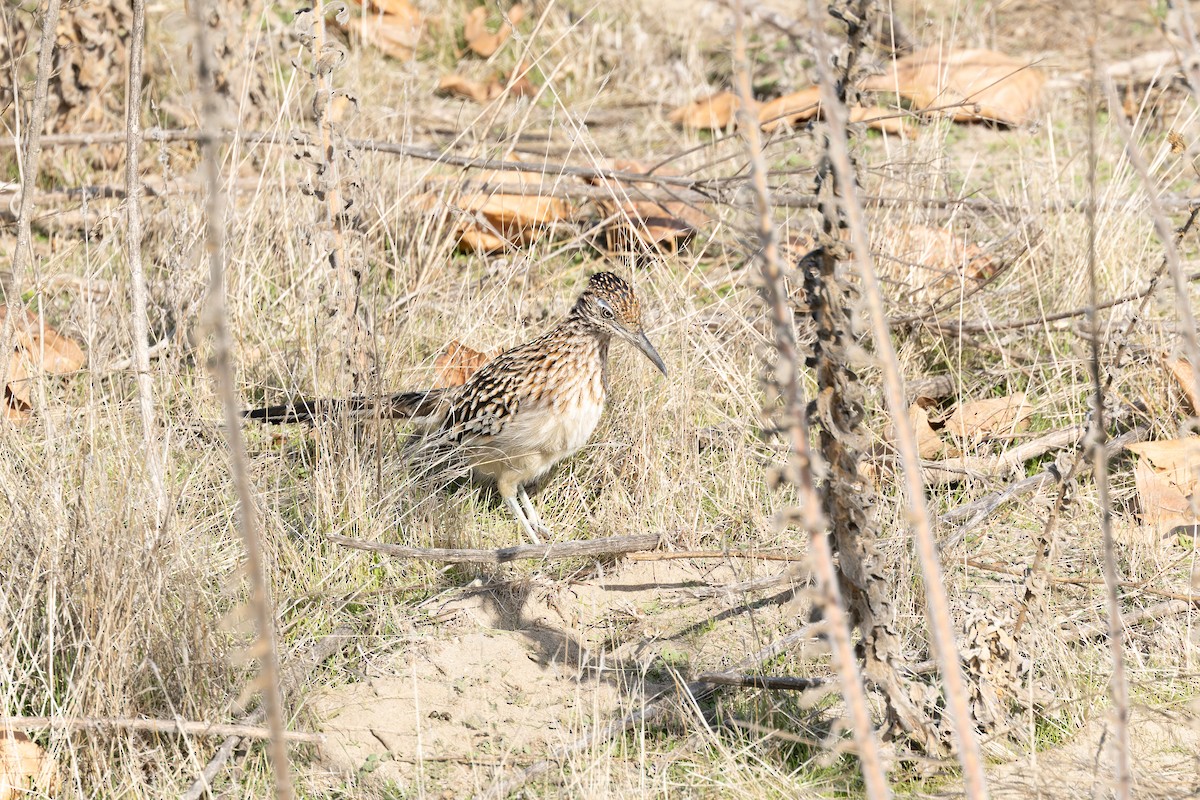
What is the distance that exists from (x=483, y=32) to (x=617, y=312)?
4438mm

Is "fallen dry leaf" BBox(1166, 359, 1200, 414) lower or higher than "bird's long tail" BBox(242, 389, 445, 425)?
higher

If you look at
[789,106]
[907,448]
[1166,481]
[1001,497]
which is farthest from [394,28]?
[907,448]

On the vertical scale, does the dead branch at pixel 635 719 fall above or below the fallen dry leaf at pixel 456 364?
below

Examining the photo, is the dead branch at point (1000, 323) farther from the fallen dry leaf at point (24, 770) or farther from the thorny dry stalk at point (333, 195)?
the fallen dry leaf at point (24, 770)

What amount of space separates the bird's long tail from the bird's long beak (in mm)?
779

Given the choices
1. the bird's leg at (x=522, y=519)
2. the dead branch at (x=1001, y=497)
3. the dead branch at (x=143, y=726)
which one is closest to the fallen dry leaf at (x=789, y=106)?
A: the dead branch at (x=1001, y=497)

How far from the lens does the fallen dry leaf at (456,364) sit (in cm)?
548

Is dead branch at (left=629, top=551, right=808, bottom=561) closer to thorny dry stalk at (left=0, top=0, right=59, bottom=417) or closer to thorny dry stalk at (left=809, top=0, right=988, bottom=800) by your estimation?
thorny dry stalk at (left=809, top=0, right=988, bottom=800)

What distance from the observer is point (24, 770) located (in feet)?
10.7

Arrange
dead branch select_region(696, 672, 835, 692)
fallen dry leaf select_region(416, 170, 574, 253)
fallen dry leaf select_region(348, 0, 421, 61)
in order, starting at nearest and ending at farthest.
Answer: dead branch select_region(696, 672, 835, 692) < fallen dry leaf select_region(416, 170, 574, 253) < fallen dry leaf select_region(348, 0, 421, 61)

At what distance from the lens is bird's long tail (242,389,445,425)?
441 centimetres

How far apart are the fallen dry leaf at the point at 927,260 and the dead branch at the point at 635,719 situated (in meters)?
2.37

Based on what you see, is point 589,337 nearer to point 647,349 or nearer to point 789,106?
point 647,349

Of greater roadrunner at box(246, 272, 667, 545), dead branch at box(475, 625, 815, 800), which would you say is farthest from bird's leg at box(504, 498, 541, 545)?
dead branch at box(475, 625, 815, 800)
